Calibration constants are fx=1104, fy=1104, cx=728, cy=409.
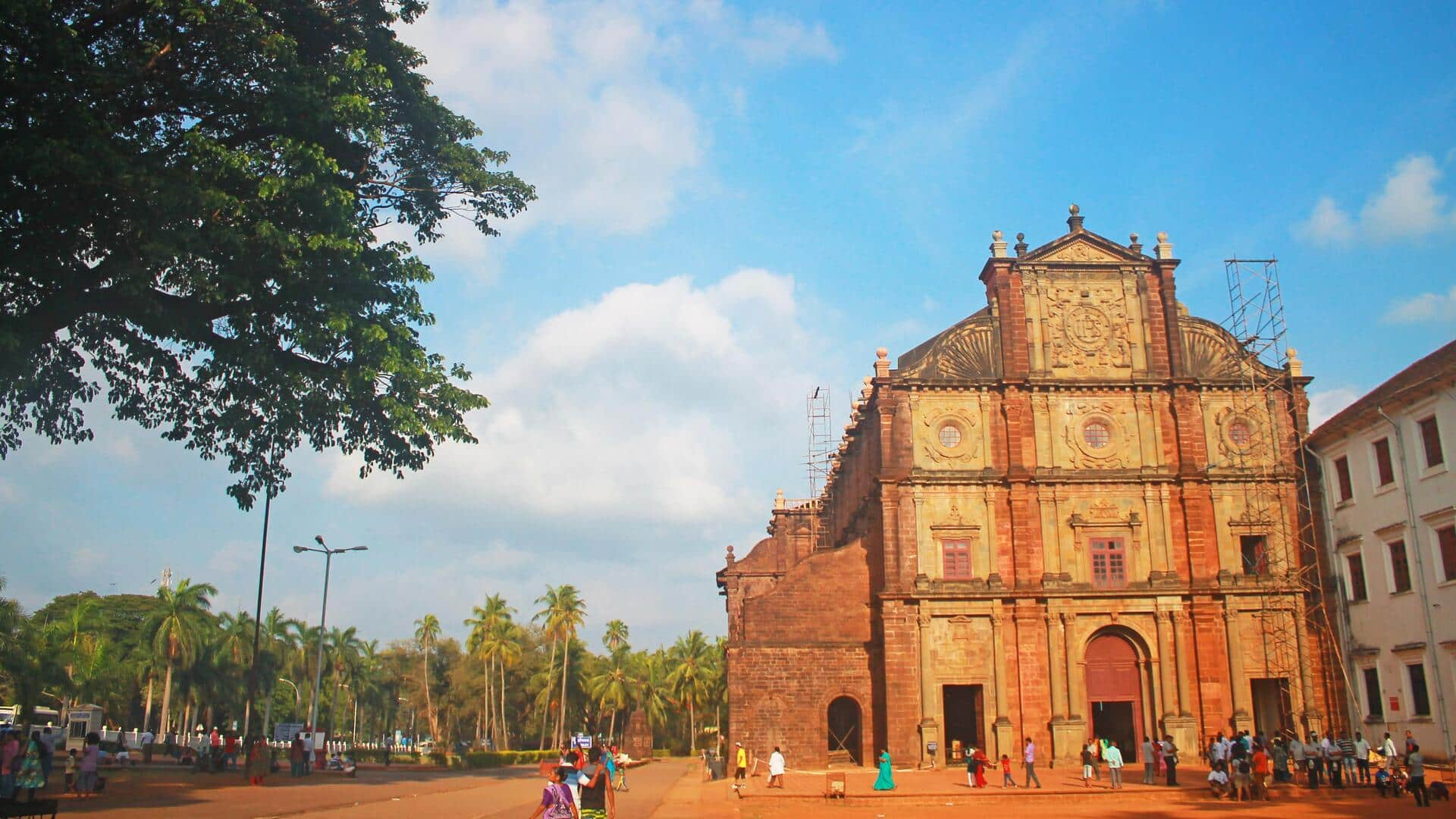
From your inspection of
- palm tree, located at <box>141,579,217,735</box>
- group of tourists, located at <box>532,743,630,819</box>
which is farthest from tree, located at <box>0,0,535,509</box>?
palm tree, located at <box>141,579,217,735</box>

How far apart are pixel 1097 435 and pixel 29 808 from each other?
33.0 m

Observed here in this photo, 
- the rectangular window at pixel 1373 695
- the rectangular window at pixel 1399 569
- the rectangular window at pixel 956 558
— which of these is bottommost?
the rectangular window at pixel 1373 695

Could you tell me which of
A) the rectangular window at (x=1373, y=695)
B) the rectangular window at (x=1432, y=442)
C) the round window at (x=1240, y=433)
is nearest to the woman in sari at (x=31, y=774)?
the rectangular window at (x=1432, y=442)

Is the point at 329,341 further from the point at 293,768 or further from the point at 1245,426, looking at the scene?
the point at 1245,426

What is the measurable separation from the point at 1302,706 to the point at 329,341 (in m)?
31.8

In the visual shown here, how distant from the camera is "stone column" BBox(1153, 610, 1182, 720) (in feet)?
117

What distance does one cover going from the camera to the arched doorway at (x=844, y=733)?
38.2 m

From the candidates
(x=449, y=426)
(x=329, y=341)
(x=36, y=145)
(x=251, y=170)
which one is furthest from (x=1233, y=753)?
(x=36, y=145)

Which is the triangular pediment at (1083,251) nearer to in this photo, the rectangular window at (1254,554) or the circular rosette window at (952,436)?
the circular rosette window at (952,436)

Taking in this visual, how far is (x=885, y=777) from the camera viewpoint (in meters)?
27.4

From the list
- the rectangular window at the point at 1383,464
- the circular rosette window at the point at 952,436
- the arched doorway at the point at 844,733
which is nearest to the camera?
the rectangular window at the point at 1383,464

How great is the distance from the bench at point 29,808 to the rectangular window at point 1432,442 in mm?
31947

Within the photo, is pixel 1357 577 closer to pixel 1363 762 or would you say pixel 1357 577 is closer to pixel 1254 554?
pixel 1254 554

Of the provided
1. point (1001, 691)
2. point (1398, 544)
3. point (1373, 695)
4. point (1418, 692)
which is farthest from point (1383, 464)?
point (1001, 691)
